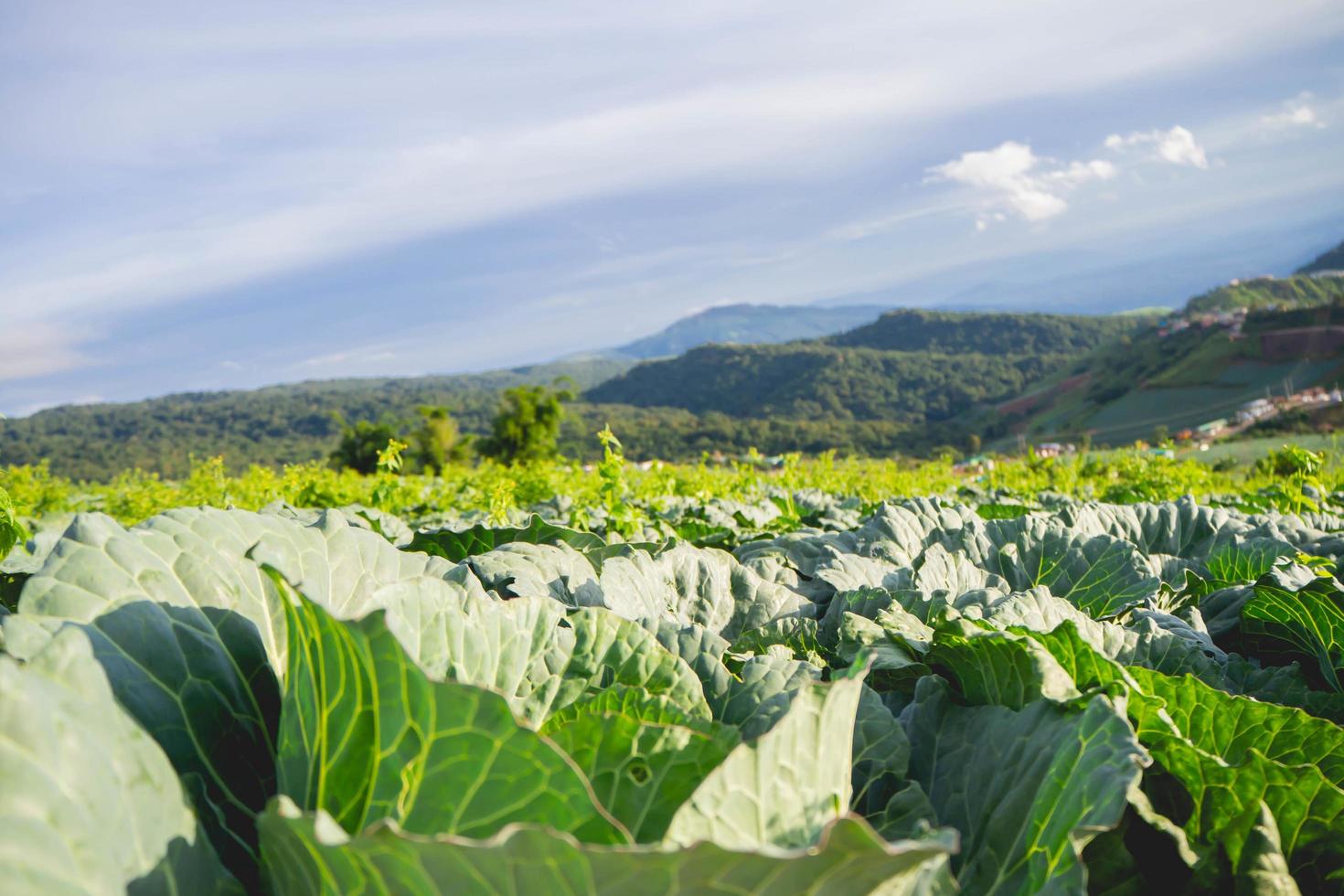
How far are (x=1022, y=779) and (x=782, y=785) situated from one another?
0.52 meters

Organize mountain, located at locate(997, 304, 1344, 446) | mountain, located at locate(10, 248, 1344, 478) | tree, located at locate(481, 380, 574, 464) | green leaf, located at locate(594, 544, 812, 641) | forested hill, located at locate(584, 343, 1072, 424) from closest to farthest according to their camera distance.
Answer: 1. green leaf, located at locate(594, 544, 812, 641)
2. tree, located at locate(481, 380, 574, 464)
3. mountain, located at locate(997, 304, 1344, 446)
4. mountain, located at locate(10, 248, 1344, 478)
5. forested hill, located at locate(584, 343, 1072, 424)

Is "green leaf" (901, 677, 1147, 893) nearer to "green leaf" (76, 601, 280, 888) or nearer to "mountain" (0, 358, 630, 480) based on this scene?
"green leaf" (76, 601, 280, 888)

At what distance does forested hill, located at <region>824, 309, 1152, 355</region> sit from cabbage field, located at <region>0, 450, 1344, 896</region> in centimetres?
16294

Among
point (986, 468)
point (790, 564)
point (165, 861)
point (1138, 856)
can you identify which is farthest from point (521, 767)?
point (986, 468)

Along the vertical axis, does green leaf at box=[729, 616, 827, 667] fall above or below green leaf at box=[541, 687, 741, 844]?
below

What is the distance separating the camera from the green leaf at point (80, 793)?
0.76 metres

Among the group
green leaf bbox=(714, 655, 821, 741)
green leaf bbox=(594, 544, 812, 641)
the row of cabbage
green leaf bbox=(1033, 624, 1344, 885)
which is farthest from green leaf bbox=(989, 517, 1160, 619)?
green leaf bbox=(714, 655, 821, 741)

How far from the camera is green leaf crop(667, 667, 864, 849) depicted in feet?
2.93

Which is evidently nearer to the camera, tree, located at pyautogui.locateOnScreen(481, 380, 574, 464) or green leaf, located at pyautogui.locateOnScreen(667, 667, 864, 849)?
green leaf, located at pyautogui.locateOnScreen(667, 667, 864, 849)

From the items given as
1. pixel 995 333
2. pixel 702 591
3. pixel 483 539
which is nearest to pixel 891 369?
pixel 995 333

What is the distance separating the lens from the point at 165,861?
890 millimetres

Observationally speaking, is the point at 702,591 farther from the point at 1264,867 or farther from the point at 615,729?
the point at 1264,867

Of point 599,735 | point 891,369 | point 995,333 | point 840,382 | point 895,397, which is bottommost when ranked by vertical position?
point 895,397

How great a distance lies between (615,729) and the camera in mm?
1076
